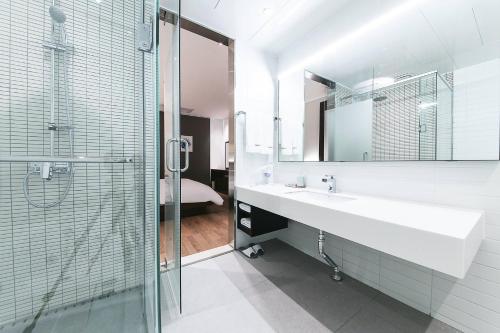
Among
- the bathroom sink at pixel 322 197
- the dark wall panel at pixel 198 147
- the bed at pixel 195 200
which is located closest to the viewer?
the bathroom sink at pixel 322 197

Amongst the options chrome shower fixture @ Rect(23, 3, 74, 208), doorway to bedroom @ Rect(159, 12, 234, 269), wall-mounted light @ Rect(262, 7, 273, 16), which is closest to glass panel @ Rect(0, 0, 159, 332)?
chrome shower fixture @ Rect(23, 3, 74, 208)

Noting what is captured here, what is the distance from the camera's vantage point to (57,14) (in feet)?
3.78

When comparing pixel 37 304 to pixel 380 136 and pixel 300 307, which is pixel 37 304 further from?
pixel 380 136

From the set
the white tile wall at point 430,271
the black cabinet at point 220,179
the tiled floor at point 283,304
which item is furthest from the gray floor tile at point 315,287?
the black cabinet at point 220,179

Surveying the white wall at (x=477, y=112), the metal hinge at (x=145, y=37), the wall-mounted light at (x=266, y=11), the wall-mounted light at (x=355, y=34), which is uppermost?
the wall-mounted light at (x=266, y=11)

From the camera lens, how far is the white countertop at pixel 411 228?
2.34 ft

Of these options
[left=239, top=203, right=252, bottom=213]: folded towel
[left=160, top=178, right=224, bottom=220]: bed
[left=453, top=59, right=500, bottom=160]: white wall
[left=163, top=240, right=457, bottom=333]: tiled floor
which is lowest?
[left=163, top=240, right=457, bottom=333]: tiled floor

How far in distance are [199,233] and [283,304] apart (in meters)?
1.59

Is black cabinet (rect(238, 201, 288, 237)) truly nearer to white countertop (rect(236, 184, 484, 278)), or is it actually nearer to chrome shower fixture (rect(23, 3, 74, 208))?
white countertop (rect(236, 184, 484, 278))

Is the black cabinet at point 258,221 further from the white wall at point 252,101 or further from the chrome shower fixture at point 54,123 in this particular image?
the chrome shower fixture at point 54,123

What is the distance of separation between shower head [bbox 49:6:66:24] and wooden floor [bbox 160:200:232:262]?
1509 mm

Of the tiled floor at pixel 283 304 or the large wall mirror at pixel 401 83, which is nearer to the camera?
the large wall mirror at pixel 401 83

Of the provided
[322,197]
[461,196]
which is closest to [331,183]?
[322,197]

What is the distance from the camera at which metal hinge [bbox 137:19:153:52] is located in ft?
3.76
